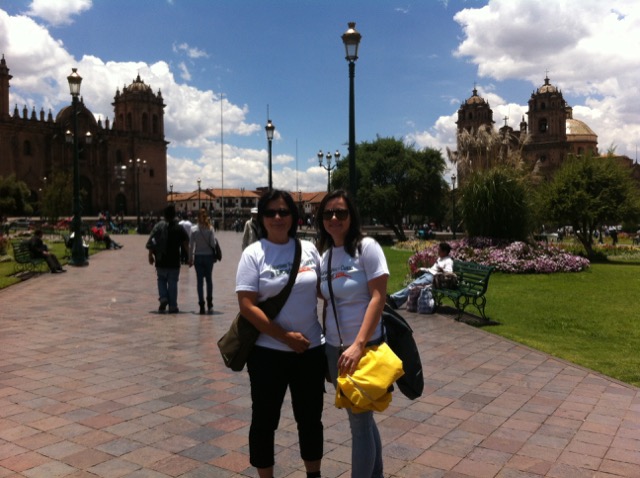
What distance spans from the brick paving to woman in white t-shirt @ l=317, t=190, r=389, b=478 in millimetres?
788

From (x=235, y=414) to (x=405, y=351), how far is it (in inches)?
84.9

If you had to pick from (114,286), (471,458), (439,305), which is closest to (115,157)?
(114,286)

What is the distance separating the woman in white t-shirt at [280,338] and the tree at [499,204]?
14.5 m

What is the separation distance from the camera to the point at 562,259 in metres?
16.4

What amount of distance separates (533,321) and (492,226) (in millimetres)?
8118

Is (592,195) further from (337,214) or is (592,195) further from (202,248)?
(337,214)

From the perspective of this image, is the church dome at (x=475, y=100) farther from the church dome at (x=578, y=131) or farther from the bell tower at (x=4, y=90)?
the bell tower at (x=4, y=90)

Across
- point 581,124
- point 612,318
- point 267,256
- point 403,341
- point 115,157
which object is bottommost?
point 612,318

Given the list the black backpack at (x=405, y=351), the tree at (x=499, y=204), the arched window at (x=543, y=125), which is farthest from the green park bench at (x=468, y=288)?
the arched window at (x=543, y=125)

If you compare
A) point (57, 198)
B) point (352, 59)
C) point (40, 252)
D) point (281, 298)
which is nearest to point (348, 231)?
point (281, 298)

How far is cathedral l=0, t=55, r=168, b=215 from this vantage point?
6775 cm

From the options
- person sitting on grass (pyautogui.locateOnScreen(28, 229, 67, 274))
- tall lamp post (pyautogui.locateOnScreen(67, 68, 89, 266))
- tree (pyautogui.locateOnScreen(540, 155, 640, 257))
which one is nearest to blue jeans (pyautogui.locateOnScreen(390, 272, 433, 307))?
person sitting on grass (pyautogui.locateOnScreen(28, 229, 67, 274))

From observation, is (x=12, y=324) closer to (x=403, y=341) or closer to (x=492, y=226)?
(x=403, y=341)

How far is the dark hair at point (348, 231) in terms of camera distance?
3045mm
